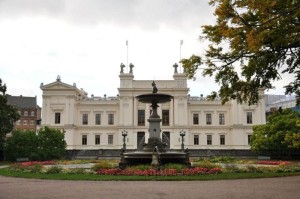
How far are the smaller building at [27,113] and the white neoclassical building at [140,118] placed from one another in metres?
30.7

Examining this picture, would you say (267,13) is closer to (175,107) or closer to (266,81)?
(266,81)

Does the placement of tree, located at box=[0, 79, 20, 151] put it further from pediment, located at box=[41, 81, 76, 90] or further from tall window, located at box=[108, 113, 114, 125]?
tall window, located at box=[108, 113, 114, 125]

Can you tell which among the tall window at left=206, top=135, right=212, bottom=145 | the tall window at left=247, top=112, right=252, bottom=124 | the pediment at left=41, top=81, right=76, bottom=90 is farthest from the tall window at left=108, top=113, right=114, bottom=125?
the tall window at left=247, top=112, right=252, bottom=124

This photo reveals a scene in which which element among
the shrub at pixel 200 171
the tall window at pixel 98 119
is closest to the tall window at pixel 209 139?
the tall window at pixel 98 119

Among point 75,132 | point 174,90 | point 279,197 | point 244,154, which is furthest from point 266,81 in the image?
point 75,132

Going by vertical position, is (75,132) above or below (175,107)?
below

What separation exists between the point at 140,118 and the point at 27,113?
40626mm

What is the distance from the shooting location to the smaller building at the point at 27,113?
89.2 metres

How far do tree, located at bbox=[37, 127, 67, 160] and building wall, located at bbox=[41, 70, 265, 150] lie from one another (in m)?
18.7

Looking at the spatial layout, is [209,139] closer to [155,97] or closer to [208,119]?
[208,119]

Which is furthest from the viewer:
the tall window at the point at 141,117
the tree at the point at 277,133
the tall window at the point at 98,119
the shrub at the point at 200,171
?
the tall window at the point at 98,119

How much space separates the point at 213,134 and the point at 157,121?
39.8 m

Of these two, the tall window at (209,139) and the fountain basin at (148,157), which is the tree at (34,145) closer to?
the fountain basin at (148,157)

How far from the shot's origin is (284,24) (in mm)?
9672
